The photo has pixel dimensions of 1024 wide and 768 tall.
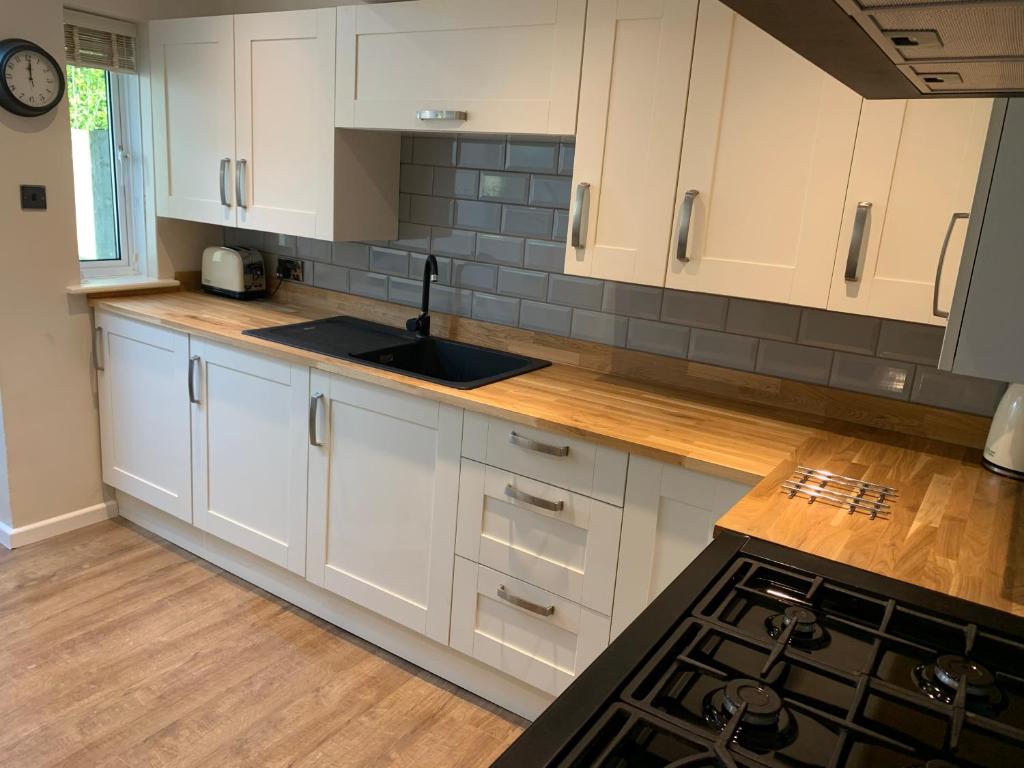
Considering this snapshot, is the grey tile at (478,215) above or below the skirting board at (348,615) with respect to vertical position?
above

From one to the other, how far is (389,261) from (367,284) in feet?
0.50

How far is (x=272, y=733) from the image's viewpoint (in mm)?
2148

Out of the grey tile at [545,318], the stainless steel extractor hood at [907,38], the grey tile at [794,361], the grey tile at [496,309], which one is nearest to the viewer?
the stainless steel extractor hood at [907,38]

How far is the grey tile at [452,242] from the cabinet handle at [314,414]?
74cm

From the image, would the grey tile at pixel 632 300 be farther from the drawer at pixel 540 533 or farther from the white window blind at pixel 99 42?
Result: the white window blind at pixel 99 42

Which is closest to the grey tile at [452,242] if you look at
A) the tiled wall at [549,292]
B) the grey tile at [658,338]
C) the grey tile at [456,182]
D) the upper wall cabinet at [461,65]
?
the tiled wall at [549,292]

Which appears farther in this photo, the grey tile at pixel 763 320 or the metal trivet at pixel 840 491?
the grey tile at pixel 763 320

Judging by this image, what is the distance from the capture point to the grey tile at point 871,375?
2.05m

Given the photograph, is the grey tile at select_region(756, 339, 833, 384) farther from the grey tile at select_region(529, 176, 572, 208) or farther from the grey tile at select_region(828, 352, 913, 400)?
the grey tile at select_region(529, 176, 572, 208)

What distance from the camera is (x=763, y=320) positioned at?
7.32ft

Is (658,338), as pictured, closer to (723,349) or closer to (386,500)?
(723,349)

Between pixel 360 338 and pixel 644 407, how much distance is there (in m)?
1.14

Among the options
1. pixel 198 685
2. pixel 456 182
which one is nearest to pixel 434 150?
pixel 456 182

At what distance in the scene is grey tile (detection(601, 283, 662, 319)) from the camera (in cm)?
241
